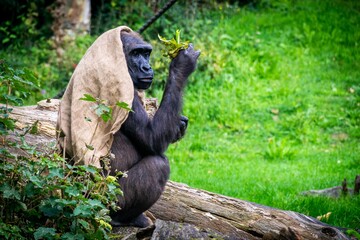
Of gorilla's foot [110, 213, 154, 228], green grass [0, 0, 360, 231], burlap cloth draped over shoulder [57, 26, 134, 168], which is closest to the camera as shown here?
burlap cloth draped over shoulder [57, 26, 134, 168]

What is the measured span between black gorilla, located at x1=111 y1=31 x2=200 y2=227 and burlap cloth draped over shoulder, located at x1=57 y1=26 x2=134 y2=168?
20 cm

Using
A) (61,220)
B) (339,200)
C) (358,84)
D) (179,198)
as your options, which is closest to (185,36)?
(358,84)

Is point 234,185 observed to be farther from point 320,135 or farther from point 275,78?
point 275,78

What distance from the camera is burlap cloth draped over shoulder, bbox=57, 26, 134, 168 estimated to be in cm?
437

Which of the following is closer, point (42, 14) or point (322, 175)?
point (322, 175)

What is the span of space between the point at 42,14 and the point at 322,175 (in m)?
6.93

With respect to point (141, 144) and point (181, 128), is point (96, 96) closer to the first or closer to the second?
point (141, 144)

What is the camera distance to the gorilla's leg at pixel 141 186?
4633 millimetres

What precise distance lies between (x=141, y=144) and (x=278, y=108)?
5962 mm

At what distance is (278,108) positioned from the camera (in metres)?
10.3

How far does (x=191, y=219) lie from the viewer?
5.02 metres

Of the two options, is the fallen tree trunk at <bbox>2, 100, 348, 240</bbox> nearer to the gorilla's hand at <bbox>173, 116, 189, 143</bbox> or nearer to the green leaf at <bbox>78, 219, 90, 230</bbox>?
the gorilla's hand at <bbox>173, 116, 189, 143</bbox>

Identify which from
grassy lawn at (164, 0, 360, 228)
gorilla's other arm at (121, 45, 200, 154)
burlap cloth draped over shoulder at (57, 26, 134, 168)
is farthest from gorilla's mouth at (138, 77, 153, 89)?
grassy lawn at (164, 0, 360, 228)

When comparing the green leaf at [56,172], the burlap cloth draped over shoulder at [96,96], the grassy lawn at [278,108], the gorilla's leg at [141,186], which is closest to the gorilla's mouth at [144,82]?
the burlap cloth draped over shoulder at [96,96]
